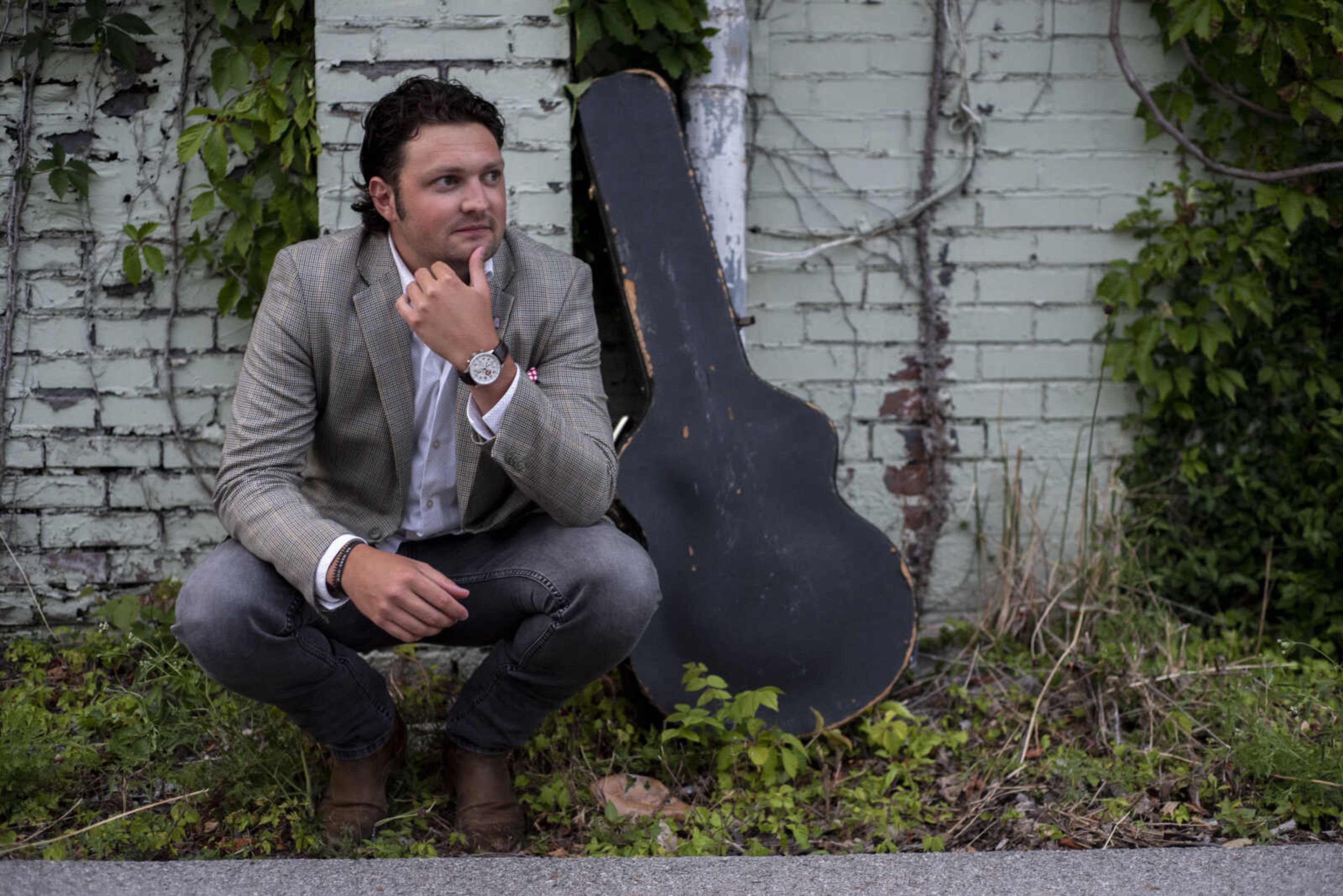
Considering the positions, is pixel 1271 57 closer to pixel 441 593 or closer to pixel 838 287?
pixel 838 287

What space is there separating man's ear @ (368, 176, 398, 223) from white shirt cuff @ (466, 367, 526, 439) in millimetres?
473

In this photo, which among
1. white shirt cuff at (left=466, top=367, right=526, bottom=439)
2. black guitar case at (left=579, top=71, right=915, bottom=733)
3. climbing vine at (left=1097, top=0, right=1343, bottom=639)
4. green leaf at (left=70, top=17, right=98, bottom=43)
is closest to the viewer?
white shirt cuff at (left=466, top=367, right=526, bottom=439)

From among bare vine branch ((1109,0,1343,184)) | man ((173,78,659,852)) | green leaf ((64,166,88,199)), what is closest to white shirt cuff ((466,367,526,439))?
man ((173,78,659,852))

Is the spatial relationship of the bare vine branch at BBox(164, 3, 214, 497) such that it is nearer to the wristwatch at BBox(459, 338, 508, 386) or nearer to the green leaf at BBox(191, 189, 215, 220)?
the green leaf at BBox(191, 189, 215, 220)

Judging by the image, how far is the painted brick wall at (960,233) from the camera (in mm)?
3178

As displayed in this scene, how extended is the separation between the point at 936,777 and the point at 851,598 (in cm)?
46

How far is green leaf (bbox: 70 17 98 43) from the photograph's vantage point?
2883mm

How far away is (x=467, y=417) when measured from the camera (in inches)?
86.4

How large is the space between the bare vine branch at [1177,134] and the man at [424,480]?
1738 millimetres

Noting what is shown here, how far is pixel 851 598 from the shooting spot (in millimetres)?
2775

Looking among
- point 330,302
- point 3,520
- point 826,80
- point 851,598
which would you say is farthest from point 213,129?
point 851,598

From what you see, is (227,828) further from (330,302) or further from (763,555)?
(763,555)

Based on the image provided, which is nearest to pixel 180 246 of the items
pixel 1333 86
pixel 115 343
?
pixel 115 343

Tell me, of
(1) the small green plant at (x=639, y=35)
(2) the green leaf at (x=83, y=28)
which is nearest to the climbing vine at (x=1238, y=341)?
(1) the small green plant at (x=639, y=35)
